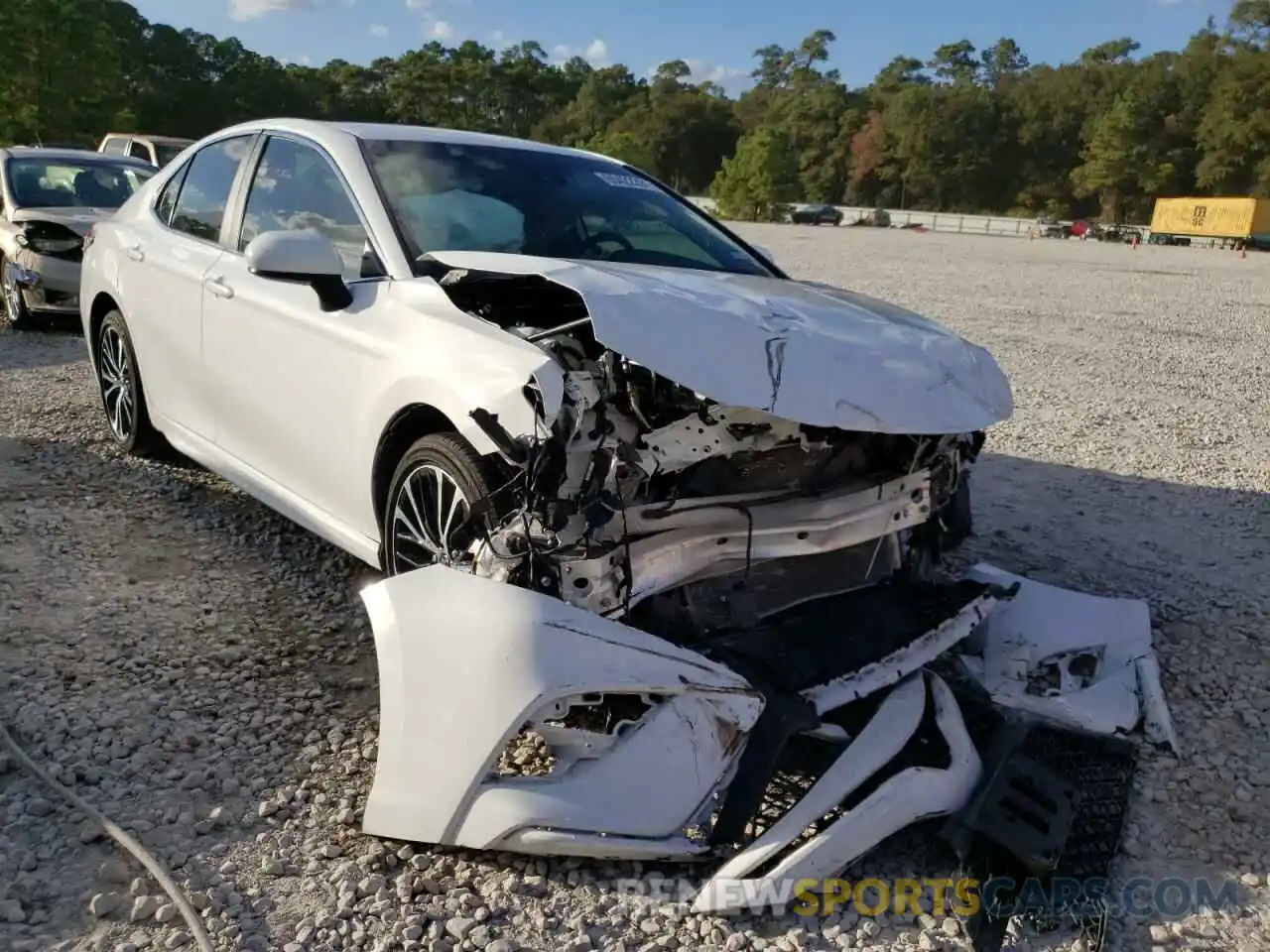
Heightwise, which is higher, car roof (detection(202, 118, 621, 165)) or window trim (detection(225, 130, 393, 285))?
car roof (detection(202, 118, 621, 165))

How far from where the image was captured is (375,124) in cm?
409

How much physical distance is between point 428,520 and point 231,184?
2152mm

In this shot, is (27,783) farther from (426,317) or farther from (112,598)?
(426,317)

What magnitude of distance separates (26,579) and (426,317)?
6.87ft

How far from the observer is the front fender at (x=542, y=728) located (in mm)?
2387

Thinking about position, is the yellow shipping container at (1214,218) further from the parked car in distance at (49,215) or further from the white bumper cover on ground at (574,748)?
the white bumper cover on ground at (574,748)

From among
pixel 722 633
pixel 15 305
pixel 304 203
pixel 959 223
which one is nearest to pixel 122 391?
pixel 304 203

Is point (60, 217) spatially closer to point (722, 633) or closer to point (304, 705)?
point (304, 705)

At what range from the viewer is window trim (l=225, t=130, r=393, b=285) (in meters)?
3.45

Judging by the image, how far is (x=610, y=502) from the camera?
8.67 feet

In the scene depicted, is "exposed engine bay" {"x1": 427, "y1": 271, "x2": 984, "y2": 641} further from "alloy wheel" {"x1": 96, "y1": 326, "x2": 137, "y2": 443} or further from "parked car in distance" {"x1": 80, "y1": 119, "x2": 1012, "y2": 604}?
"alloy wheel" {"x1": 96, "y1": 326, "x2": 137, "y2": 443}

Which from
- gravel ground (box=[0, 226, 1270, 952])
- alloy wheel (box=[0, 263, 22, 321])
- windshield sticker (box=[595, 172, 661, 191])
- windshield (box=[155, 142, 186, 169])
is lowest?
gravel ground (box=[0, 226, 1270, 952])

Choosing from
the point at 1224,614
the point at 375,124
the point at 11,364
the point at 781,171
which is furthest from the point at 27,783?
the point at 781,171

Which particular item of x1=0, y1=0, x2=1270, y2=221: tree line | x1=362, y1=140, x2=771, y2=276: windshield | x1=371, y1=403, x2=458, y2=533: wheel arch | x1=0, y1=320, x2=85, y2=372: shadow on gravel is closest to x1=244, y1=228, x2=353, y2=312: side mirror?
x1=362, y1=140, x2=771, y2=276: windshield
